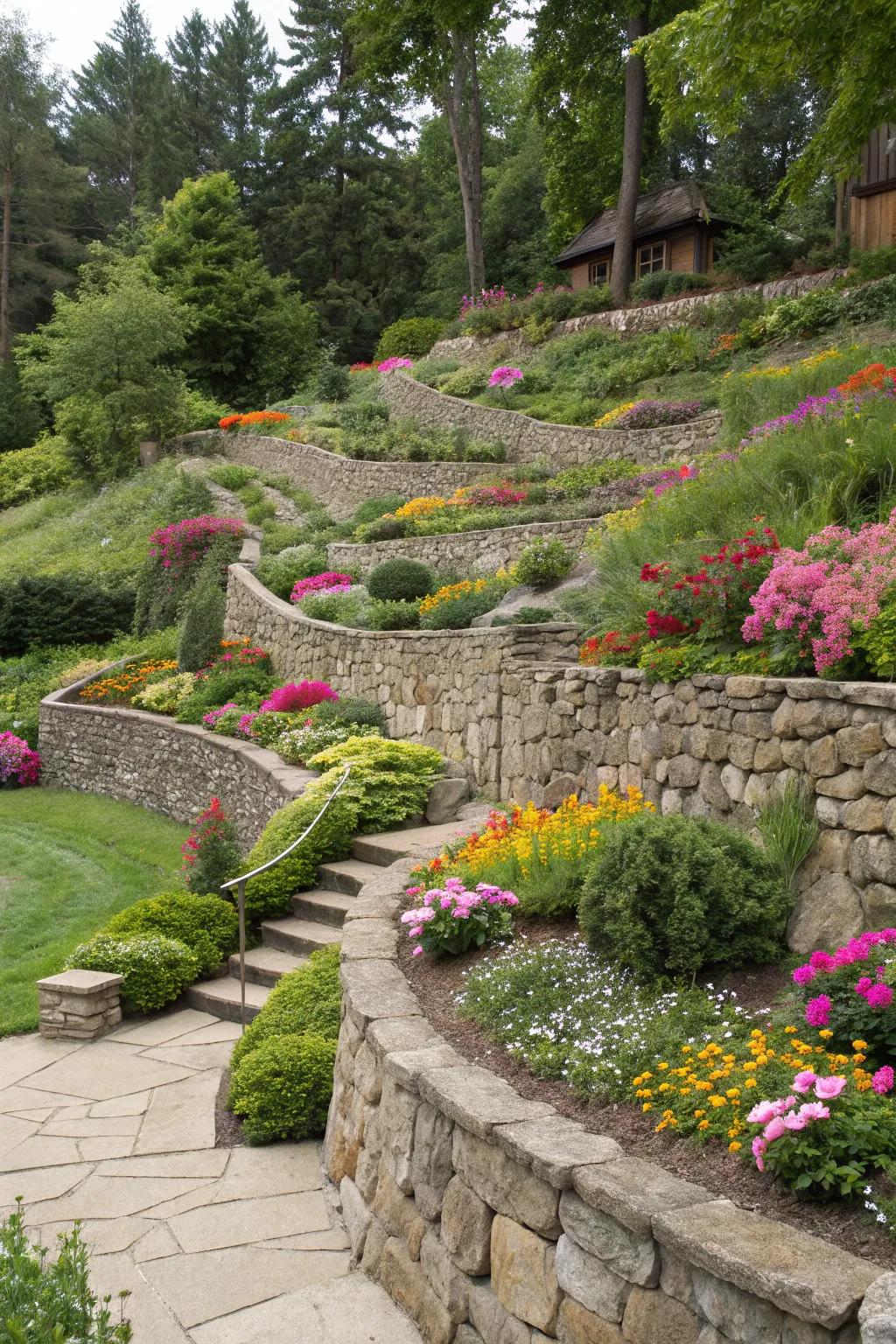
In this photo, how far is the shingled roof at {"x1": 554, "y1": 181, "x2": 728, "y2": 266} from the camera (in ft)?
76.6

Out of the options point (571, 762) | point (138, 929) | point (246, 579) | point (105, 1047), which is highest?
point (246, 579)

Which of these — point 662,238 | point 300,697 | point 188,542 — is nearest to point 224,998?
point 300,697

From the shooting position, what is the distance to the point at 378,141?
36.9m

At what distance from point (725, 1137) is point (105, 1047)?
14.9ft

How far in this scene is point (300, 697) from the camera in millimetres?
10992

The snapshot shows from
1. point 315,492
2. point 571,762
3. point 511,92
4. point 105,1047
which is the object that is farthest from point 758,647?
point 511,92

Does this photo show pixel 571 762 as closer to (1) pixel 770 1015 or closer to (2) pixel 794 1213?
(1) pixel 770 1015

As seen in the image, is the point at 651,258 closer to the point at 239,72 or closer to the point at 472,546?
the point at 472,546

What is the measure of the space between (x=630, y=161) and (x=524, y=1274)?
2293cm

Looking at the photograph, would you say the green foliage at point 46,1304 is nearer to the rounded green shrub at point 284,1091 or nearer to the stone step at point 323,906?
the rounded green shrub at point 284,1091

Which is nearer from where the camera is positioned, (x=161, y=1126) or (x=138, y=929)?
(x=161, y=1126)

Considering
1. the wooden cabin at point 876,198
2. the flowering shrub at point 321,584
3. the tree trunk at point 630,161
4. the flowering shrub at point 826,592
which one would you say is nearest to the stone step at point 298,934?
the flowering shrub at point 826,592

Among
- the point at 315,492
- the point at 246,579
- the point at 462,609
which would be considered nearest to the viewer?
the point at 462,609

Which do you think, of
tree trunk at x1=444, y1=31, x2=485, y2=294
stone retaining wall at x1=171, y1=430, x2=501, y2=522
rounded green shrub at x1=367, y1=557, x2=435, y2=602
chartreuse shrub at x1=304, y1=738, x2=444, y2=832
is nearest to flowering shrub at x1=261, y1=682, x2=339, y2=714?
rounded green shrub at x1=367, y1=557, x2=435, y2=602
